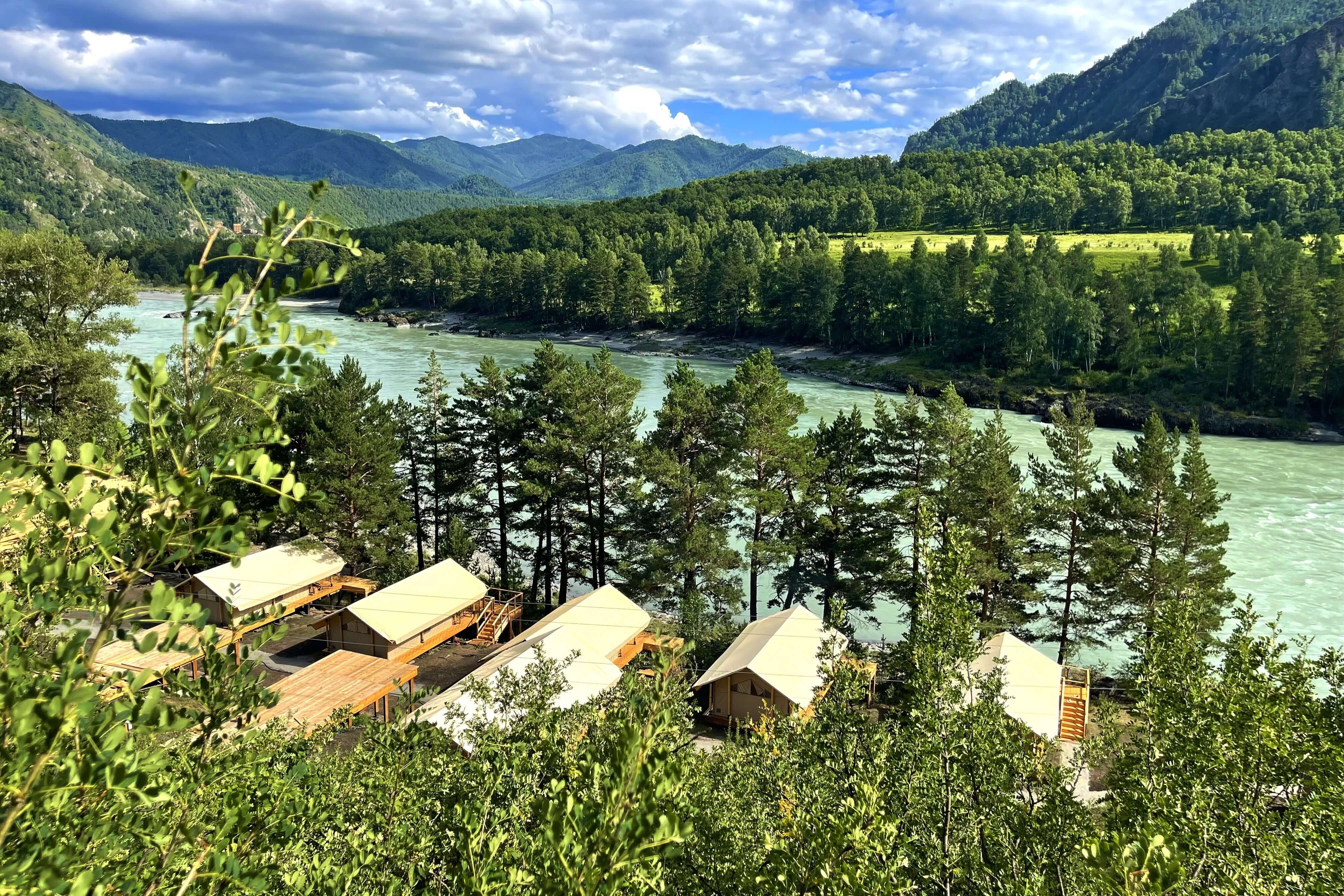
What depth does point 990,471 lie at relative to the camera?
956 inches

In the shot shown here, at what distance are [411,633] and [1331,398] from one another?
6310cm

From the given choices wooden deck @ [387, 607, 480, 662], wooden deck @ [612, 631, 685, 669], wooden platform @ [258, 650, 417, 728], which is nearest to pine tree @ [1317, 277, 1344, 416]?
wooden deck @ [612, 631, 685, 669]

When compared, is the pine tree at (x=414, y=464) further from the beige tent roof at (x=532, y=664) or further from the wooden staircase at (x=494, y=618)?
the beige tent roof at (x=532, y=664)

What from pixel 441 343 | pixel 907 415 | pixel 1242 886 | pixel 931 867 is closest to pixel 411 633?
pixel 907 415

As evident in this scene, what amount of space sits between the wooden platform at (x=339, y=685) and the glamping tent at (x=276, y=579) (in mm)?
4165

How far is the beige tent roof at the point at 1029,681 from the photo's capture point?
20.2 metres

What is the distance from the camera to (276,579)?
26.6 metres

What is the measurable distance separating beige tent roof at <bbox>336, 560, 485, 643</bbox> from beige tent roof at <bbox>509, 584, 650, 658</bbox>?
102 inches

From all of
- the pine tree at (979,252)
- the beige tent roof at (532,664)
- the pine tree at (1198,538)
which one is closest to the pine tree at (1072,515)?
the pine tree at (1198,538)

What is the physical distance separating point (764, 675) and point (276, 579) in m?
16.1

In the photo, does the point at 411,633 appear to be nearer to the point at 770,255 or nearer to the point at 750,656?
the point at 750,656

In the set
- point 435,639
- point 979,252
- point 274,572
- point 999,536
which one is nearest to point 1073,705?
point 999,536

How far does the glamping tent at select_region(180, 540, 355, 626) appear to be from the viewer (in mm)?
25172

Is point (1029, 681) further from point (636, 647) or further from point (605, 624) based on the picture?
point (605, 624)
